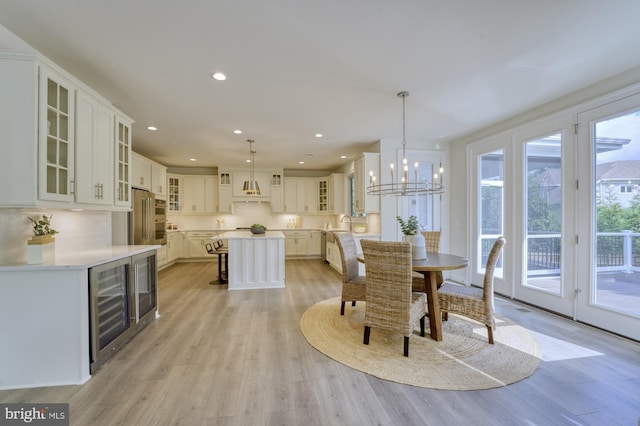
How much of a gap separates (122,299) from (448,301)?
323 centimetres

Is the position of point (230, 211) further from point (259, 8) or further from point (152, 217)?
point (259, 8)

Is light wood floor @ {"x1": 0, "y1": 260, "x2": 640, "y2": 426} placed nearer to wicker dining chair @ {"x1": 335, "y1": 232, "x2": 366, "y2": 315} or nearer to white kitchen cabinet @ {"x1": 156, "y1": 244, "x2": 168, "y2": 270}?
wicker dining chair @ {"x1": 335, "y1": 232, "x2": 366, "y2": 315}

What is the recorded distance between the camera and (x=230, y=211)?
7359 mm

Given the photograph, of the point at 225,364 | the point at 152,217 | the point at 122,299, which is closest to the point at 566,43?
the point at 225,364

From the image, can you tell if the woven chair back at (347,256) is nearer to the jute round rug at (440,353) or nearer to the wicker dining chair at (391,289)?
the jute round rug at (440,353)

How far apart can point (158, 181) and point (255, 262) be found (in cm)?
333

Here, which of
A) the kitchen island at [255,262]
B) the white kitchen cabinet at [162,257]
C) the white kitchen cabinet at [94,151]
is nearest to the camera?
the white kitchen cabinet at [94,151]

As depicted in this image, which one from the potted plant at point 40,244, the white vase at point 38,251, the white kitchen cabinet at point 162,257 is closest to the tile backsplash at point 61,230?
the potted plant at point 40,244

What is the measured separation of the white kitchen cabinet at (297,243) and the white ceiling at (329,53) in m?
4.23

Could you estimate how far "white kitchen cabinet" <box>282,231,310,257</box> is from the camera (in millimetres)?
7648

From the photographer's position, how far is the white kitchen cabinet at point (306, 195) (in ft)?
25.8

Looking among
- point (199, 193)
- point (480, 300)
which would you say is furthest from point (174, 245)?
point (480, 300)

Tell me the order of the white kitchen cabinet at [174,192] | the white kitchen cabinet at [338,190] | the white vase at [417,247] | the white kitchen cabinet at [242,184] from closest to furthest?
Result: the white vase at [417,247], the white kitchen cabinet at [174,192], the white kitchen cabinet at [338,190], the white kitchen cabinet at [242,184]

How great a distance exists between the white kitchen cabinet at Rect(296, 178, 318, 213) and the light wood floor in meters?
5.13
